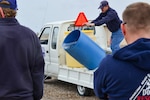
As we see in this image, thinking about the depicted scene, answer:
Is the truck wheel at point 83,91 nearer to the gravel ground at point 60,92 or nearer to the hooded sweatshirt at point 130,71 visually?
the gravel ground at point 60,92

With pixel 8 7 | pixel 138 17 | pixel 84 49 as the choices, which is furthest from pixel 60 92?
pixel 138 17

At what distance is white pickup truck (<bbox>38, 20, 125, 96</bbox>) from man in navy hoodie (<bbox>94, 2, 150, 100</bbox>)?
5.89 m

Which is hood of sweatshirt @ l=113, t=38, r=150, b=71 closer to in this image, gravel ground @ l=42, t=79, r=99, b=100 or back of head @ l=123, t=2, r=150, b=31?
back of head @ l=123, t=2, r=150, b=31

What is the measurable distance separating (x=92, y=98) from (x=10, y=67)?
5.93m

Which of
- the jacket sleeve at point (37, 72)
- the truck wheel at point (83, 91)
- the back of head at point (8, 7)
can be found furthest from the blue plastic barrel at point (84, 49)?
the back of head at point (8, 7)

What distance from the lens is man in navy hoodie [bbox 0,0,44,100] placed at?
114 inches

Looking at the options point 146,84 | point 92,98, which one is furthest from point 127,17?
point 92,98

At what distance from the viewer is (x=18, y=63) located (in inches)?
117

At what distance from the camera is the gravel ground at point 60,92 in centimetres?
891

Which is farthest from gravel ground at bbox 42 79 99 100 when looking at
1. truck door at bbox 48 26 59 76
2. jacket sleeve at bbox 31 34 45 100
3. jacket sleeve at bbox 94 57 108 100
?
jacket sleeve at bbox 94 57 108 100

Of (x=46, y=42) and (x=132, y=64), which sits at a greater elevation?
(x=132, y=64)

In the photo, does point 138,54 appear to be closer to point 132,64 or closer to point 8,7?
point 132,64

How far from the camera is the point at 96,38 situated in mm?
9180

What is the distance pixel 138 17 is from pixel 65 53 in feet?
24.5
